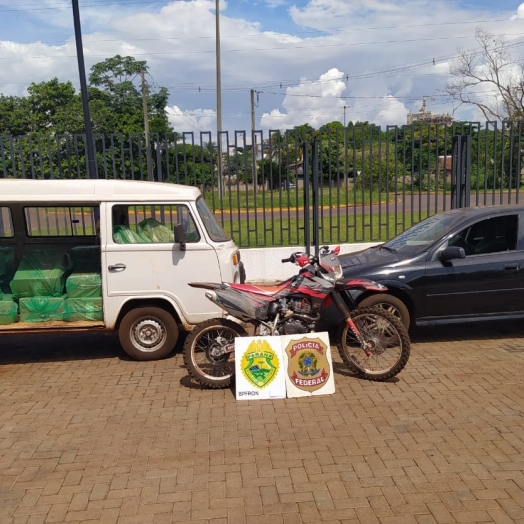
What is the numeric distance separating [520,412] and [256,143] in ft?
A: 21.9

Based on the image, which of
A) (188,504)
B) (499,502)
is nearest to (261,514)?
(188,504)

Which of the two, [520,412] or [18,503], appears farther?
[520,412]

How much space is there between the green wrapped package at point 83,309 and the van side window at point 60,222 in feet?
4.77

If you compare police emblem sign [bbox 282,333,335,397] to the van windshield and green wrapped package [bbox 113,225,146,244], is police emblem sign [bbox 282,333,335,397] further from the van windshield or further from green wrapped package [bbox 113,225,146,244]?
green wrapped package [bbox 113,225,146,244]

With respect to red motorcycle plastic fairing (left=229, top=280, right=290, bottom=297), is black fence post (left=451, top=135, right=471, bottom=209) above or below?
above

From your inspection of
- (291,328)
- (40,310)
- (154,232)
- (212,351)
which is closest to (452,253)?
(291,328)

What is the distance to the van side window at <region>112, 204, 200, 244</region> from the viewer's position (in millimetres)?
6703

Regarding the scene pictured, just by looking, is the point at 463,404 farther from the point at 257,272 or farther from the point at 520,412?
the point at 257,272

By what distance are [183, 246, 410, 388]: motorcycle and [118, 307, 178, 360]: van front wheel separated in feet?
2.93

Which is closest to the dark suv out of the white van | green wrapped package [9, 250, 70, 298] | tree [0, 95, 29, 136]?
the white van

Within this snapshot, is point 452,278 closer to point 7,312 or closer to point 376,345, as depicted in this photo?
point 376,345

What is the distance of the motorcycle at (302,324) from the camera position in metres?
5.77

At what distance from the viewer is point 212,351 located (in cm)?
578

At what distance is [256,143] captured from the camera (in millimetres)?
10211
